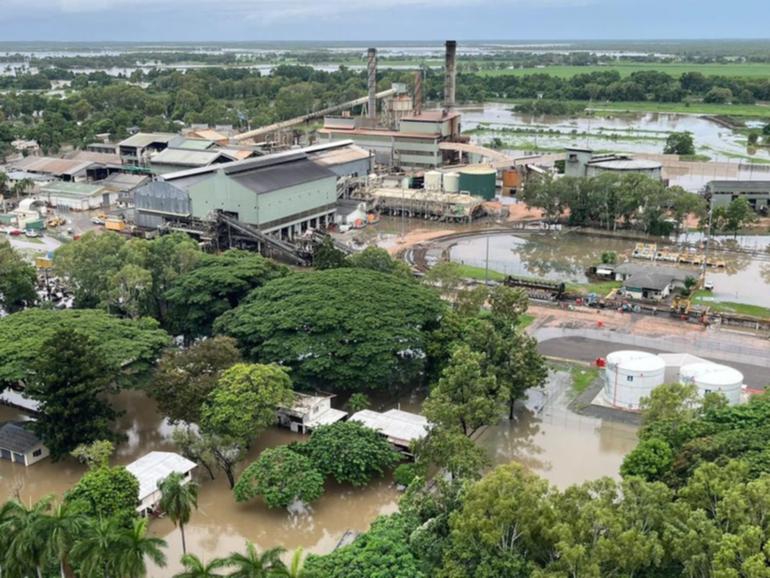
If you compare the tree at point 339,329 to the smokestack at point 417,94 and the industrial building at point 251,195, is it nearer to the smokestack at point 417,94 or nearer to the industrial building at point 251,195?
the industrial building at point 251,195

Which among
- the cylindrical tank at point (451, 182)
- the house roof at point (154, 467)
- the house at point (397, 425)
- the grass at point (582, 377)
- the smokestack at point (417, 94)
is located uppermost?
the smokestack at point (417, 94)

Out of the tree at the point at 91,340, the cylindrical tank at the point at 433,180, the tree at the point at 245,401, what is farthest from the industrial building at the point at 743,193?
the tree at the point at 91,340

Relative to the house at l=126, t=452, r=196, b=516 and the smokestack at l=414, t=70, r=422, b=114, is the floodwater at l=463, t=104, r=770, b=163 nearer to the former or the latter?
the smokestack at l=414, t=70, r=422, b=114

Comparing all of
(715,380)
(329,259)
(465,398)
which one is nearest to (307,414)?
(465,398)

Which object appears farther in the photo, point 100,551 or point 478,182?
point 478,182

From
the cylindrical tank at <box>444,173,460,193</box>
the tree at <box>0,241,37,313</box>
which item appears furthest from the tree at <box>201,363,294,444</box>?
the cylindrical tank at <box>444,173,460,193</box>

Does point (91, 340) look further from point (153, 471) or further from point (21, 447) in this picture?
point (153, 471)
